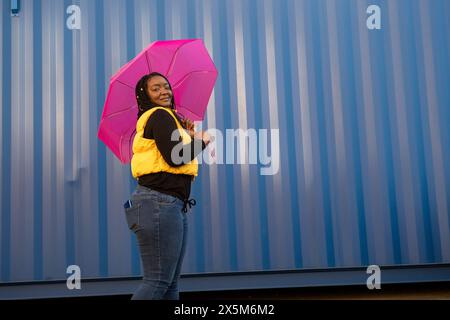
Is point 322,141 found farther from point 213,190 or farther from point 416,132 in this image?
point 213,190

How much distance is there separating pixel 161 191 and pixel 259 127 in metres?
1.55

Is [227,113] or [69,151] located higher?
[227,113]

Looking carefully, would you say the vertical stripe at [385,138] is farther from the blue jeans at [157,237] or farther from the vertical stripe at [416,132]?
the blue jeans at [157,237]

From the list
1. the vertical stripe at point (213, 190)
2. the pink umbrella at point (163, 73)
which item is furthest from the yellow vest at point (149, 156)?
the vertical stripe at point (213, 190)

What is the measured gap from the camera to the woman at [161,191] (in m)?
1.79

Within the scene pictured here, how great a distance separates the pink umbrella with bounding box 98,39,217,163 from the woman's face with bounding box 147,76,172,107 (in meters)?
0.15

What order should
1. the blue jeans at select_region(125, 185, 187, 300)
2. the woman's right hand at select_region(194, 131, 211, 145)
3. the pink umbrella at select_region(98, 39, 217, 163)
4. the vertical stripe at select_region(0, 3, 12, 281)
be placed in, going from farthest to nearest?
1. the vertical stripe at select_region(0, 3, 12, 281)
2. the pink umbrella at select_region(98, 39, 217, 163)
3. the woman's right hand at select_region(194, 131, 211, 145)
4. the blue jeans at select_region(125, 185, 187, 300)

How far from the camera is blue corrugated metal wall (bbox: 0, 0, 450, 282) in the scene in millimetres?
3182

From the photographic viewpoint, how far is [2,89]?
330cm

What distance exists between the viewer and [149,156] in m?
1.89

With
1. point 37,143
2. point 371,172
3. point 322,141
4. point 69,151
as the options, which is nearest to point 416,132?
point 371,172

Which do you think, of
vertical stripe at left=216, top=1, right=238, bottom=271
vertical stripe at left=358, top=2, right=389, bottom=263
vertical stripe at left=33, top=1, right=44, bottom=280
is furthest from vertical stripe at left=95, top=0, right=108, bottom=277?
vertical stripe at left=358, top=2, right=389, bottom=263

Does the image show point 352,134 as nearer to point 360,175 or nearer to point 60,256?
point 360,175

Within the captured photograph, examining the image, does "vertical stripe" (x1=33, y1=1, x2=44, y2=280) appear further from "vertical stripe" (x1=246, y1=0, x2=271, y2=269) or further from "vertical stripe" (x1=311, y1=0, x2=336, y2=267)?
"vertical stripe" (x1=311, y1=0, x2=336, y2=267)
